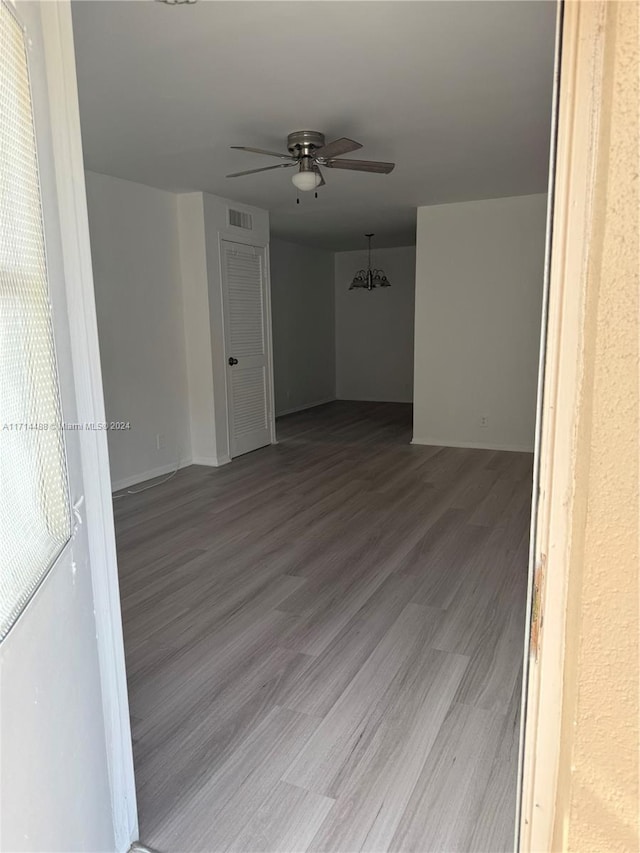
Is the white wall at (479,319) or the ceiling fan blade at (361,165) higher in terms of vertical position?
the ceiling fan blade at (361,165)

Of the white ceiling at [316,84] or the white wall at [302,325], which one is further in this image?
the white wall at [302,325]

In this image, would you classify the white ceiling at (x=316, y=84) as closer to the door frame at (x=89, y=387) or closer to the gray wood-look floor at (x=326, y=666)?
the door frame at (x=89, y=387)

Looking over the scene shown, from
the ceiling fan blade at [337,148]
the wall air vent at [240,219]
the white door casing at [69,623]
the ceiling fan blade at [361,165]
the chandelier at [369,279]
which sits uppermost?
the wall air vent at [240,219]

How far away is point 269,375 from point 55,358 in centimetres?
494

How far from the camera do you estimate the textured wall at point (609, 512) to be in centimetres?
57

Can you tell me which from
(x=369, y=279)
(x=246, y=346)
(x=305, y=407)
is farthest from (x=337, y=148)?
(x=305, y=407)

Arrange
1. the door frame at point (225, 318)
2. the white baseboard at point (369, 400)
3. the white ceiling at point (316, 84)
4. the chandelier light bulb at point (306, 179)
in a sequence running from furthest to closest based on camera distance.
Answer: the white baseboard at point (369, 400) → the door frame at point (225, 318) → the chandelier light bulb at point (306, 179) → the white ceiling at point (316, 84)

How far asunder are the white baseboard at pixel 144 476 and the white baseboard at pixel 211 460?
0.08 meters

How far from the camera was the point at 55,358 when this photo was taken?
3.37 feet

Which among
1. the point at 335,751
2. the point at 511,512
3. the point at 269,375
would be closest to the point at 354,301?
the point at 269,375

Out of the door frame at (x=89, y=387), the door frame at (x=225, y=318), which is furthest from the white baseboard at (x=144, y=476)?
the door frame at (x=89, y=387)

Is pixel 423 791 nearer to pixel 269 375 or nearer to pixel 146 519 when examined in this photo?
pixel 146 519

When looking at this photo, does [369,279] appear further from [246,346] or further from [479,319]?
[246,346]

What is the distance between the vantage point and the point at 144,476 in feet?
15.6
